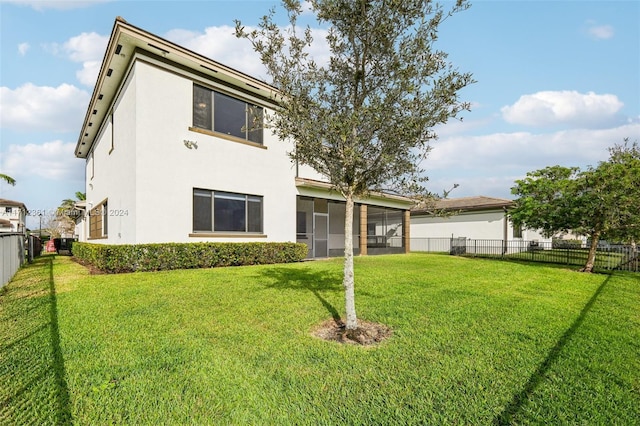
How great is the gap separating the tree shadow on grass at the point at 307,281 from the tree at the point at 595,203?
35.0 feet

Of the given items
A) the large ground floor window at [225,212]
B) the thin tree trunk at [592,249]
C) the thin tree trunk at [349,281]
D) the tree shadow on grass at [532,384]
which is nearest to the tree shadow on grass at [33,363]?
the thin tree trunk at [349,281]

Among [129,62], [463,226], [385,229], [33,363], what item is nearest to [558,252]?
[463,226]

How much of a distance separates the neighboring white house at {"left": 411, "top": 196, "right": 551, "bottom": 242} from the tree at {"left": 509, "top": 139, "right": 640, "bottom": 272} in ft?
23.6

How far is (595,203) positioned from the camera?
12133 mm

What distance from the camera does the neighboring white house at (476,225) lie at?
23000 mm

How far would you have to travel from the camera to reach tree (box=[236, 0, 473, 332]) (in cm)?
443

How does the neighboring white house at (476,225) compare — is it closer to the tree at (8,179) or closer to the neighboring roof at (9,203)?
the tree at (8,179)

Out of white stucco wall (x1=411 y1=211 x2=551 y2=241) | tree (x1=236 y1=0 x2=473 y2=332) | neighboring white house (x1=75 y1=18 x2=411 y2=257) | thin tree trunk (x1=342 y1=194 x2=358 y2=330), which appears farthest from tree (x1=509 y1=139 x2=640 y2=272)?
thin tree trunk (x1=342 y1=194 x2=358 y2=330)

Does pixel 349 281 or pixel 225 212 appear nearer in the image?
pixel 349 281

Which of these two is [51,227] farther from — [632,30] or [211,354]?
[632,30]

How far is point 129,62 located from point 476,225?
2433 centimetres

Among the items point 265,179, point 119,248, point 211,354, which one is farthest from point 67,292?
point 265,179

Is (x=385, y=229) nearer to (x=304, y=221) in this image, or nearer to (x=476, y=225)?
(x=476, y=225)

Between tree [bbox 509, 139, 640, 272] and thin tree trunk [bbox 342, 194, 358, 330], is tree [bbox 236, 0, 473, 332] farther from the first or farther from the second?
tree [bbox 509, 139, 640, 272]
